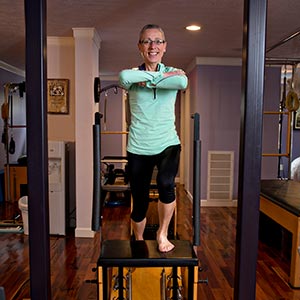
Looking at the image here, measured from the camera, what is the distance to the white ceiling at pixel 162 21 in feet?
9.59

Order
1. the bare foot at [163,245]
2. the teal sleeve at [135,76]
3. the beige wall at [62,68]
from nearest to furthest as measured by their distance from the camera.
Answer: the teal sleeve at [135,76] → the bare foot at [163,245] → the beige wall at [62,68]

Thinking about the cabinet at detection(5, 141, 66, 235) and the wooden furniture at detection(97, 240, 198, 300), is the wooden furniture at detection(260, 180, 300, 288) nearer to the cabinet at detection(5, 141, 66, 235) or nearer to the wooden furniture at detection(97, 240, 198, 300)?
the wooden furniture at detection(97, 240, 198, 300)

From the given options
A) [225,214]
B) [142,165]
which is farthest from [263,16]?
[225,214]

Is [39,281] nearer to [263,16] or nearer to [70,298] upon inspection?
[70,298]

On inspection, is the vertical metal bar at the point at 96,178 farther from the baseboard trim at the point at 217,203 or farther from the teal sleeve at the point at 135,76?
the baseboard trim at the point at 217,203

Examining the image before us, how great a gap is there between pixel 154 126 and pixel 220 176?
399 cm

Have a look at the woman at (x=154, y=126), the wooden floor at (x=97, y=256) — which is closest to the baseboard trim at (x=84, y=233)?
the wooden floor at (x=97, y=256)

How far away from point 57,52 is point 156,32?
2.72 meters

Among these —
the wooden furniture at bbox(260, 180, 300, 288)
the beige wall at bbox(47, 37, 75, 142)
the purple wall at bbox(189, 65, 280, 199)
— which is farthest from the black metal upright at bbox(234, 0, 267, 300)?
the purple wall at bbox(189, 65, 280, 199)

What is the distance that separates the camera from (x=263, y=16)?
140 centimetres

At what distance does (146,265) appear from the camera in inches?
66.1

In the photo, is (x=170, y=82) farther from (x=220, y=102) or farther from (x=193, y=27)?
(x=220, y=102)

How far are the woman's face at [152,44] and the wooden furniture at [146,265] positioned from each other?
98cm

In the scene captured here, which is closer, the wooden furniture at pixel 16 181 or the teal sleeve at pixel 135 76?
the teal sleeve at pixel 135 76
